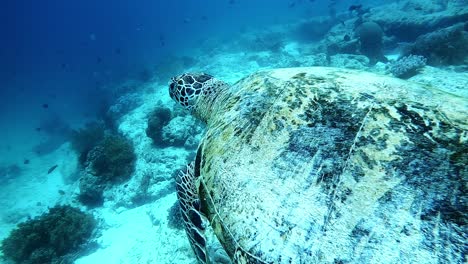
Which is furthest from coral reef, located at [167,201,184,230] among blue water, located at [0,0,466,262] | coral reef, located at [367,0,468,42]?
coral reef, located at [367,0,468,42]

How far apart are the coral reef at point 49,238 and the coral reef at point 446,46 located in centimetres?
1249

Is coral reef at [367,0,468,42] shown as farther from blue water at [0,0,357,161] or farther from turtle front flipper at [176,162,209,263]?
turtle front flipper at [176,162,209,263]

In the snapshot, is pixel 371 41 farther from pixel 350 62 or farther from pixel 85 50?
pixel 85 50

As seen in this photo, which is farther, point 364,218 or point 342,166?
point 342,166

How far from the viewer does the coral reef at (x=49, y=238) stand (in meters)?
6.24

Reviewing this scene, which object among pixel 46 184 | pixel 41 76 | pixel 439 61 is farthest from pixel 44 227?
pixel 41 76

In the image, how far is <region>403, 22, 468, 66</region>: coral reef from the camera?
884cm

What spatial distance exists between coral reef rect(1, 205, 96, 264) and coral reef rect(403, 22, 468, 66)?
12.5m

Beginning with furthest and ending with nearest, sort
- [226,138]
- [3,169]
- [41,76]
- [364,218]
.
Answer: [41,76] → [3,169] → [226,138] → [364,218]

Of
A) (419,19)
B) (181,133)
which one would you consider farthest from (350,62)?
(181,133)

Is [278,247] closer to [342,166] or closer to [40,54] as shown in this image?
[342,166]

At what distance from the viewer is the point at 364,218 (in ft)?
5.29

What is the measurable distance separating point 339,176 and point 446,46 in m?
10.6

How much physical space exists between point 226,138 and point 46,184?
12.6 meters
